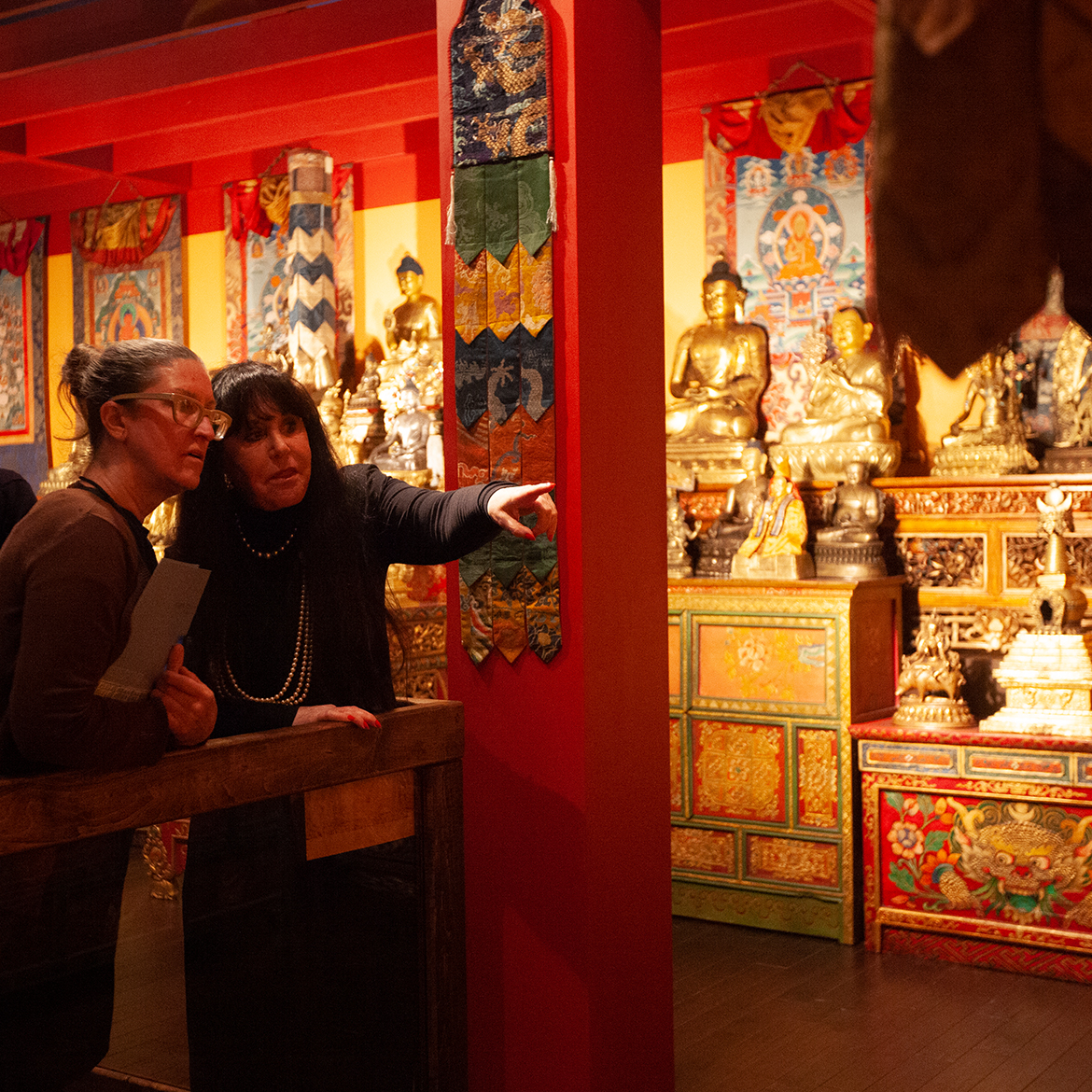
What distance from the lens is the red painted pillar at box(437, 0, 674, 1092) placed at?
8.87 ft

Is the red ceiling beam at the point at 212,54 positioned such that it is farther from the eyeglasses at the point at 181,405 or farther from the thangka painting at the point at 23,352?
the eyeglasses at the point at 181,405

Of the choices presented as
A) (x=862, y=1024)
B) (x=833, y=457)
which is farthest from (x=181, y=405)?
(x=833, y=457)

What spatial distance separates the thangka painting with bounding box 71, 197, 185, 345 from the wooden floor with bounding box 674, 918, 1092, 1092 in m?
5.23

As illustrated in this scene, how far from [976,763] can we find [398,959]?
2615 mm

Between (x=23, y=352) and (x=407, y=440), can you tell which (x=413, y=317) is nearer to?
(x=407, y=440)

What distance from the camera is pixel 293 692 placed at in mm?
2182

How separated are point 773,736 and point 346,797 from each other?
281 centimetres

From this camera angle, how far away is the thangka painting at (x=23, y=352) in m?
8.41

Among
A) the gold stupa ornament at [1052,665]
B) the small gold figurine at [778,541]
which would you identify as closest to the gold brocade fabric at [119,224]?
the small gold figurine at [778,541]

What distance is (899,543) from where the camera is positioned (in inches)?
196

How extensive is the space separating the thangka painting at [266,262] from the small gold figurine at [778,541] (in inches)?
122

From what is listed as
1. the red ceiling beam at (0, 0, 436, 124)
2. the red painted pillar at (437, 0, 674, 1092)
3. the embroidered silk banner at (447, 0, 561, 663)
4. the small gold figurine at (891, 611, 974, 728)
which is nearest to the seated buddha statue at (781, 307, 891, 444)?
the small gold figurine at (891, 611, 974, 728)

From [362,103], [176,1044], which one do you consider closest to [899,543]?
[362,103]

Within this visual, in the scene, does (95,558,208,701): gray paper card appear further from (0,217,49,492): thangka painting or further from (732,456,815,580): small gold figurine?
(0,217,49,492): thangka painting
